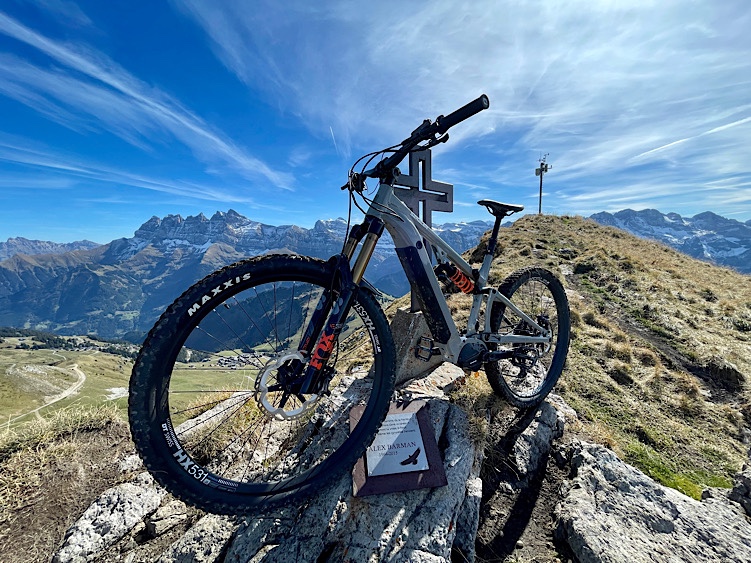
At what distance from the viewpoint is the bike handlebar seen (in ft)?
10.8

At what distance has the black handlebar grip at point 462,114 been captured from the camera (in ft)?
10.7

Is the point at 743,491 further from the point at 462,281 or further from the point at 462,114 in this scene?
the point at 462,114

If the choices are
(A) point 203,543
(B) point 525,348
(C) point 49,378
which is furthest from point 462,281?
(C) point 49,378

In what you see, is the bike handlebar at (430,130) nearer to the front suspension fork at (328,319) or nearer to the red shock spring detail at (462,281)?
the front suspension fork at (328,319)

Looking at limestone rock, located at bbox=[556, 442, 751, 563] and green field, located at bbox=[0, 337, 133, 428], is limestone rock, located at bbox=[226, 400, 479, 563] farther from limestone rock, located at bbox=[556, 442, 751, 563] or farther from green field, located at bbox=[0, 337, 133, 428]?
green field, located at bbox=[0, 337, 133, 428]

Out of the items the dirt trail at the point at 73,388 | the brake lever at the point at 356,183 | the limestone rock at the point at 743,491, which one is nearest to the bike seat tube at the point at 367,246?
the brake lever at the point at 356,183

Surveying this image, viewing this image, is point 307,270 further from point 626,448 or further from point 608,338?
point 608,338

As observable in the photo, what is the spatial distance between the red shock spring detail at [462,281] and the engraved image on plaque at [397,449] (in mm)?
1847

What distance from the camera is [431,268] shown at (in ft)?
13.5

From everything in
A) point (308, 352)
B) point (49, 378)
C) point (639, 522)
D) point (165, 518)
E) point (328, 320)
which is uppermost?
point (328, 320)

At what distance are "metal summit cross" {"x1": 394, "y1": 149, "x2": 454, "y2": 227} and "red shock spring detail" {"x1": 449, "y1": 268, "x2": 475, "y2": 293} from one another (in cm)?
157

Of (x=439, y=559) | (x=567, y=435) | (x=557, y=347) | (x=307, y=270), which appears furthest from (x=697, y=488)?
(x=307, y=270)

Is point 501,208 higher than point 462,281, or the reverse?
point 501,208

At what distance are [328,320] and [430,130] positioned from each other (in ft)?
6.95
